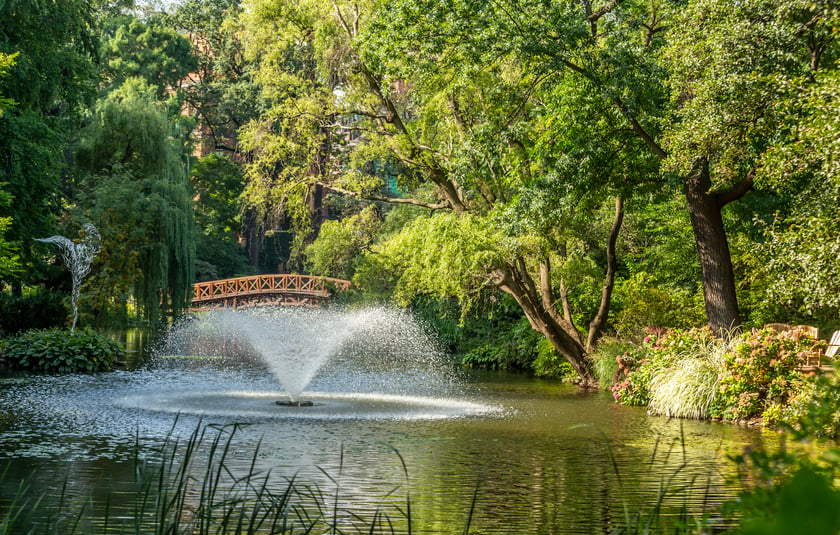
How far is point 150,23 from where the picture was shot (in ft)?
134

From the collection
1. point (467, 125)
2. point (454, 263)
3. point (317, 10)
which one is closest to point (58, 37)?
point (317, 10)

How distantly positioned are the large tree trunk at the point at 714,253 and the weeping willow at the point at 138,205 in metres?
15.1

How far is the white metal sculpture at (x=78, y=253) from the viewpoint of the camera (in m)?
21.9

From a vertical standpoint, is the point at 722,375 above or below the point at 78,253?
below

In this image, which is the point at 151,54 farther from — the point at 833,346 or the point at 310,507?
the point at 310,507

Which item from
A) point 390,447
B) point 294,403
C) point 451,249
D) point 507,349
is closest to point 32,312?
point 507,349

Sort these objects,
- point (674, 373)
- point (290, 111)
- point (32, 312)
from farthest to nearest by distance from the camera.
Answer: point (32, 312) → point (290, 111) → point (674, 373)

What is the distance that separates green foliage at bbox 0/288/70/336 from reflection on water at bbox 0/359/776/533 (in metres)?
7.70

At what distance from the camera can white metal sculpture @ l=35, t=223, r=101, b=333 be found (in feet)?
71.9

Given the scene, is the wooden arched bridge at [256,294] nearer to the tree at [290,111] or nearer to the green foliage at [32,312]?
the green foliage at [32,312]

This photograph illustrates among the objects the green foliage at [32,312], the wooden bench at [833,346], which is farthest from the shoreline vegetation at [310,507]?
the green foliage at [32,312]

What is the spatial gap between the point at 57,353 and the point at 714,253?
13.9m

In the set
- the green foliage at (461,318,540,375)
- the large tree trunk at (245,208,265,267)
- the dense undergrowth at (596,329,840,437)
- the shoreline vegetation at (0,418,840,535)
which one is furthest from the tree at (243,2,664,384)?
the large tree trunk at (245,208,265,267)

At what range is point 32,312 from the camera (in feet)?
76.1
